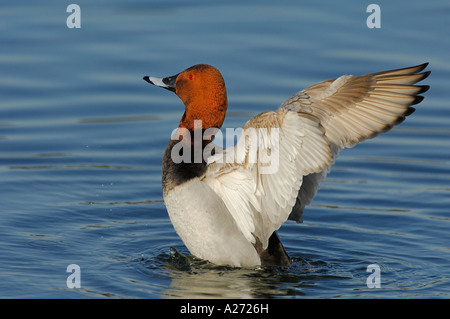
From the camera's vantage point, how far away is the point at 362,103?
7094 millimetres

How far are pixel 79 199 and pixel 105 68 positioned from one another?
3.11 metres

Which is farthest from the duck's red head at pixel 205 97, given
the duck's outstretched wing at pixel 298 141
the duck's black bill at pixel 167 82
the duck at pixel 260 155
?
the duck's outstretched wing at pixel 298 141

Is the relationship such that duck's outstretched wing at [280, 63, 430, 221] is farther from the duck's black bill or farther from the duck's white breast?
the duck's black bill

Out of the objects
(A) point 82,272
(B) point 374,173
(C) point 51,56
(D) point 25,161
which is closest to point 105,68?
(C) point 51,56

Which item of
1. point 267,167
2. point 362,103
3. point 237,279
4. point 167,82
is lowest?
point 237,279

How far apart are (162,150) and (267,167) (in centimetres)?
382

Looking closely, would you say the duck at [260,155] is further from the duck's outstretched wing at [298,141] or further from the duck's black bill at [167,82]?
the duck's black bill at [167,82]

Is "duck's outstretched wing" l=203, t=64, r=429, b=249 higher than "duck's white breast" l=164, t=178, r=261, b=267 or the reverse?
higher

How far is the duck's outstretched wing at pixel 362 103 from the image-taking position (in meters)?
6.96

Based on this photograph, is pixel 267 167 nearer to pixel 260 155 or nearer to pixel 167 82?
pixel 260 155

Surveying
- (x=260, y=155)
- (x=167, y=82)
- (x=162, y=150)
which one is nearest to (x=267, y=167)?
(x=260, y=155)

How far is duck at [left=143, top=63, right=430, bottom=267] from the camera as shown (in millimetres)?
6418

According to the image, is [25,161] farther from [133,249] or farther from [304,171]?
[304,171]

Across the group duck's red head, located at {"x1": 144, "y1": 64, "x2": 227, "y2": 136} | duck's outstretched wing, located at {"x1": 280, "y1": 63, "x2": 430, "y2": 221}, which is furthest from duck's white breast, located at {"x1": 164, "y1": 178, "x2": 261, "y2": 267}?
duck's outstretched wing, located at {"x1": 280, "y1": 63, "x2": 430, "y2": 221}
